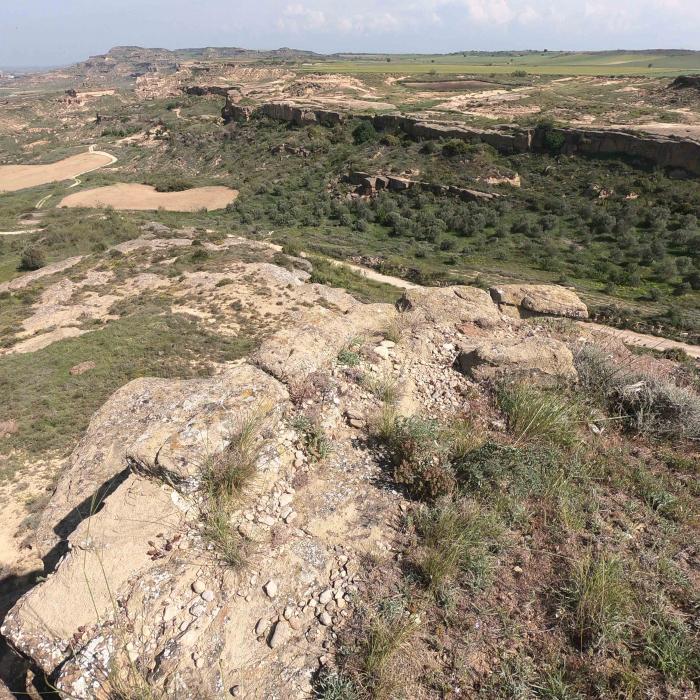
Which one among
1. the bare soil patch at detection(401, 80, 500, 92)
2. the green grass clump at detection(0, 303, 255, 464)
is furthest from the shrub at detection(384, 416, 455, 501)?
the bare soil patch at detection(401, 80, 500, 92)

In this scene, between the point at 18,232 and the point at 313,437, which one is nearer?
the point at 313,437

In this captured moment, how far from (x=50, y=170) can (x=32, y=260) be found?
149 feet

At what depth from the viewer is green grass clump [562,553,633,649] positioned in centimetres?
372

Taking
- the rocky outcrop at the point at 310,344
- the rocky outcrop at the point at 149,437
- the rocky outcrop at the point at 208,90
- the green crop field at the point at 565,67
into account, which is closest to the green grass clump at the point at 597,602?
the rocky outcrop at the point at 149,437

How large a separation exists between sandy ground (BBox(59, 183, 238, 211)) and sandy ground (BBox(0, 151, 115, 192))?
522 inches

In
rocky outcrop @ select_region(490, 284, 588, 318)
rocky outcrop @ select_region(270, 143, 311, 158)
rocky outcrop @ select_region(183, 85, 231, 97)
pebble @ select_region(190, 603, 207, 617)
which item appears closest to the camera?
pebble @ select_region(190, 603, 207, 617)

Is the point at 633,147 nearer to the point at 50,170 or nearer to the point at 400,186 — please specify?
the point at 400,186

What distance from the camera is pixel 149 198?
1993 inches

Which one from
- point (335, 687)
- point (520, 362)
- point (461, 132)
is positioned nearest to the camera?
point (335, 687)

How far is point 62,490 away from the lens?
24.2 feet

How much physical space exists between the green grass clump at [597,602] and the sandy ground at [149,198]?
165 feet

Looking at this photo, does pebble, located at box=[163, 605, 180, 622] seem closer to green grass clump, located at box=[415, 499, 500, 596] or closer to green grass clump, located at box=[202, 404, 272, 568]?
green grass clump, located at box=[202, 404, 272, 568]

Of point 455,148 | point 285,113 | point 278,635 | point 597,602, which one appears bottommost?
point 278,635

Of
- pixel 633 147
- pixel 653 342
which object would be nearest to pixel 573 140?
pixel 633 147
